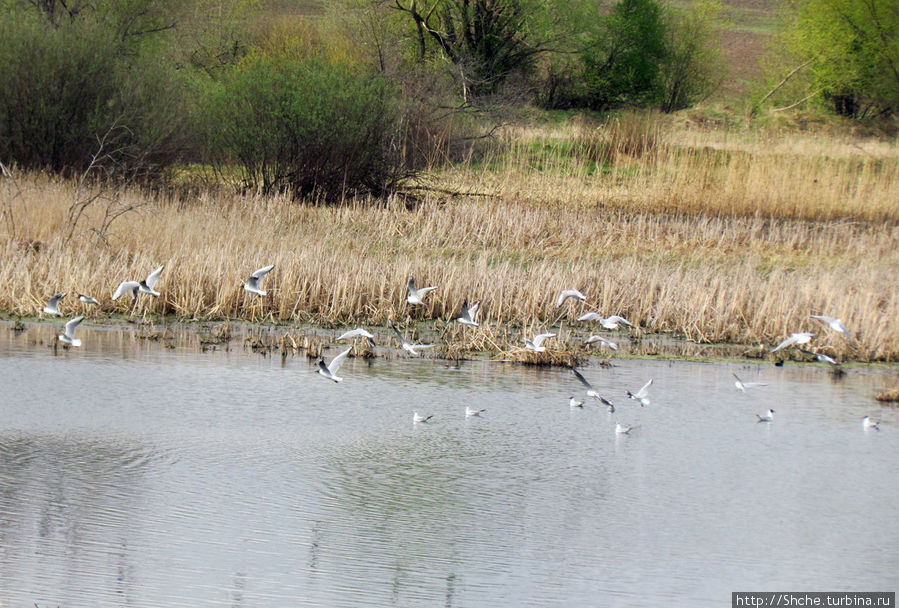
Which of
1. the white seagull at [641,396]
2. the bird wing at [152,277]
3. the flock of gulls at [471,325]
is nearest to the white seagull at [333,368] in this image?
the flock of gulls at [471,325]

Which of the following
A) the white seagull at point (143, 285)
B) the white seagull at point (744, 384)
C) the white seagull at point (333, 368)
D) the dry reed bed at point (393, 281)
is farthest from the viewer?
the dry reed bed at point (393, 281)

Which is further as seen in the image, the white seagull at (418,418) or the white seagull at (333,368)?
the white seagull at (333,368)

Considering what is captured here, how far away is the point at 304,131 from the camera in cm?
1811

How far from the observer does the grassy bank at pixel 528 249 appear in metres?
11.5

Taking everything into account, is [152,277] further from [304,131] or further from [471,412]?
[304,131]

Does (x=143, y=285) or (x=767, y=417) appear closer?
(x=767, y=417)

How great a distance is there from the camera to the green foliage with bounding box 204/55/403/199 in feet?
59.7

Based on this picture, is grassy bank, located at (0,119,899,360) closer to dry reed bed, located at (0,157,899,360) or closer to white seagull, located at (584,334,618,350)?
dry reed bed, located at (0,157,899,360)

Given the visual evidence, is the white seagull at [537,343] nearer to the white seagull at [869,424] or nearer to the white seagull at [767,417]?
the white seagull at [767,417]

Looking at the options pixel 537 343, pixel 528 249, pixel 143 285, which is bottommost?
pixel 528 249

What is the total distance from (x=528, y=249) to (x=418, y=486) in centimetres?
878

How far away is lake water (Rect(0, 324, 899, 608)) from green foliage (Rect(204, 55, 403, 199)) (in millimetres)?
8719

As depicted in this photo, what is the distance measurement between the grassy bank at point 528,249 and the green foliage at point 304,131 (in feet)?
2.87

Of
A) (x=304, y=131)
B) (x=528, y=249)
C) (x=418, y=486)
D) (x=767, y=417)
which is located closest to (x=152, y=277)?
(x=418, y=486)
